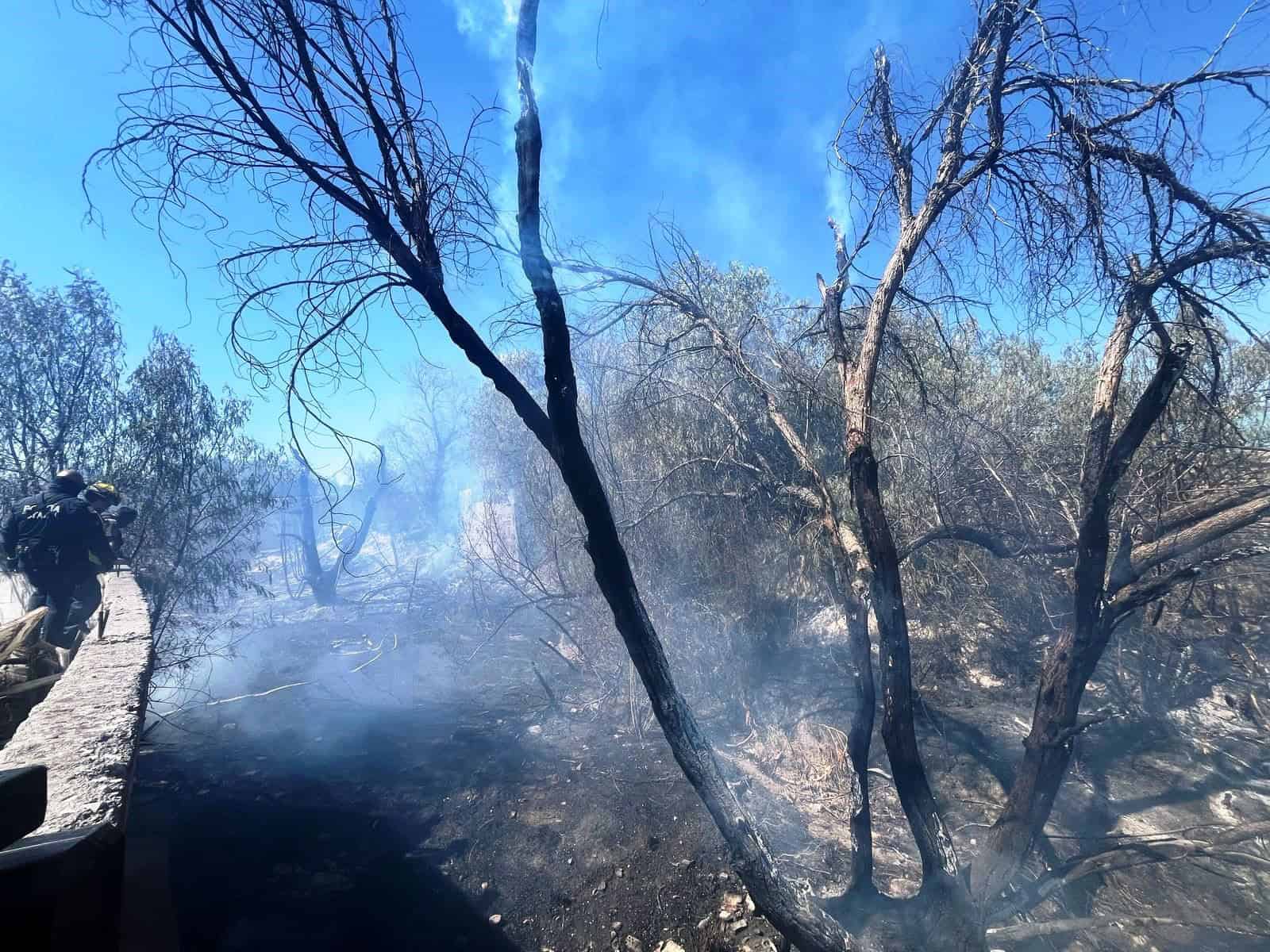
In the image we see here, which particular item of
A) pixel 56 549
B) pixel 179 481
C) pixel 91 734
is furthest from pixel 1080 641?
pixel 179 481

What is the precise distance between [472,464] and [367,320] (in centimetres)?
2451

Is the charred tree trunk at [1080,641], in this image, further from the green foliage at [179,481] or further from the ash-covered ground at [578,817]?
the green foliage at [179,481]

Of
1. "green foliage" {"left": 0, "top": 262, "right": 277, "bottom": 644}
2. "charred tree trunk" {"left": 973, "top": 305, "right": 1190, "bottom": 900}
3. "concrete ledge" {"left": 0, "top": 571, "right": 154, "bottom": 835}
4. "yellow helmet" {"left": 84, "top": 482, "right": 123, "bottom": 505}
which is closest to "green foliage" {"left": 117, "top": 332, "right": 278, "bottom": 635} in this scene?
"green foliage" {"left": 0, "top": 262, "right": 277, "bottom": 644}

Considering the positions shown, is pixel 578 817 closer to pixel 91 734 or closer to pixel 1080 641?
pixel 91 734

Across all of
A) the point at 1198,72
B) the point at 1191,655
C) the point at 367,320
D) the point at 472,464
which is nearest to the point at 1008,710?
the point at 1191,655

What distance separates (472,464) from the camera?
86.8 ft

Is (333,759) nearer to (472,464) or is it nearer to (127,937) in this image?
(127,937)

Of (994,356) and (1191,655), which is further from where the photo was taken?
(994,356)

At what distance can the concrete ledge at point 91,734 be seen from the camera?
1.98 meters

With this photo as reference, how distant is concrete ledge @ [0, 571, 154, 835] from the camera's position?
6.50 ft

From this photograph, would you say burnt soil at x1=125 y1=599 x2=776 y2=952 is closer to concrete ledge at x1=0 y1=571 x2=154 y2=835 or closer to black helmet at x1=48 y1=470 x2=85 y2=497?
concrete ledge at x1=0 y1=571 x2=154 y2=835

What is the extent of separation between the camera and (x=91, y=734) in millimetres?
2572

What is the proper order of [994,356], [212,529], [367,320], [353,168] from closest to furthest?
[353,168]
[367,320]
[994,356]
[212,529]

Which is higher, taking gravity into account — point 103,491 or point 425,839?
point 103,491
